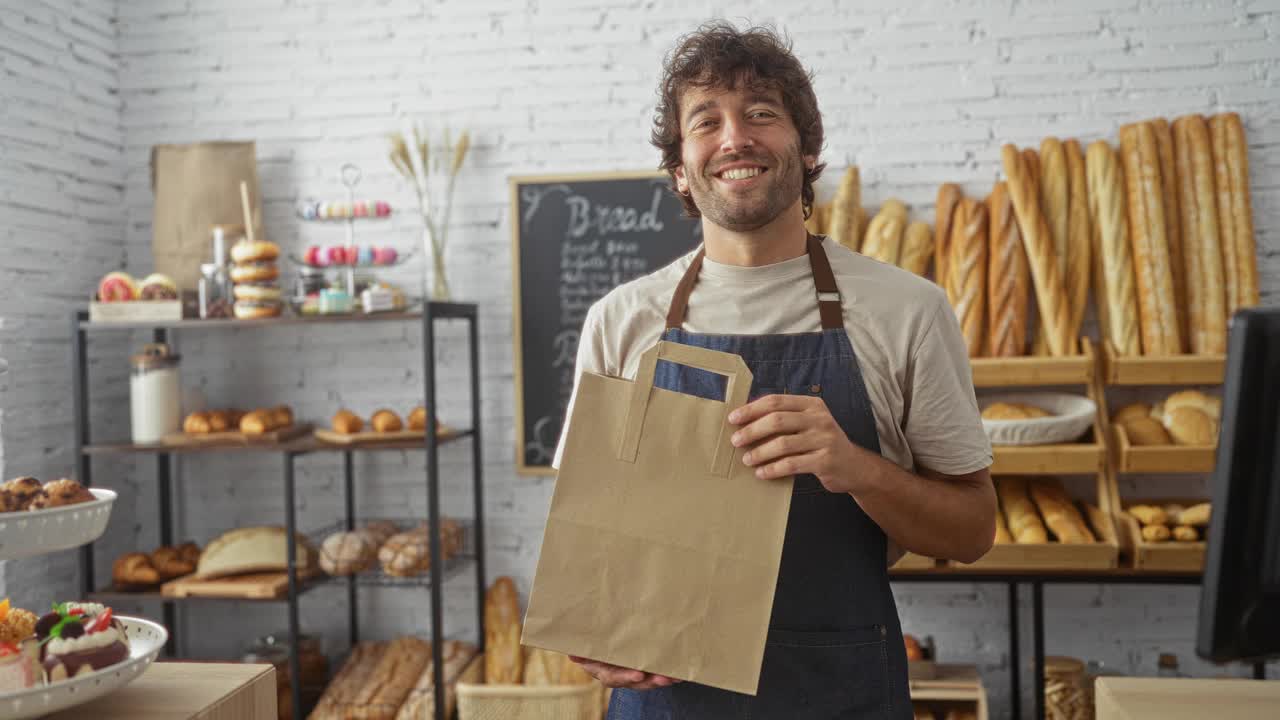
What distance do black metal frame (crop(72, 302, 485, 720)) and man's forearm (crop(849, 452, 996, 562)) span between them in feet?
6.01

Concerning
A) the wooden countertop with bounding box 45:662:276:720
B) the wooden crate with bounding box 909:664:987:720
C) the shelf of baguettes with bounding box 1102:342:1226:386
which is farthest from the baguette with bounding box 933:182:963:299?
the wooden countertop with bounding box 45:662:276:720

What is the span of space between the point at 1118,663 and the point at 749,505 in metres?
2.52

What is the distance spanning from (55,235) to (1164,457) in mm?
3580

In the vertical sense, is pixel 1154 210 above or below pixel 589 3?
below

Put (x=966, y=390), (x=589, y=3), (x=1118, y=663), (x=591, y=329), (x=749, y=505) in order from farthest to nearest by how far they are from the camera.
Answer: (x=589, y=3)
(x=1118, y=663)
(x=591, y=329)
(x=966, y=390)
(x=749, y=505)

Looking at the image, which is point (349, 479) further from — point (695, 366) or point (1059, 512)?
point (695, 366)

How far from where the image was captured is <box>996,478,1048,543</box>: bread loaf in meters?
2.74

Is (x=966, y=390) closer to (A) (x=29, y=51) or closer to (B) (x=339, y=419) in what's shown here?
(B) (x=339, y=419)

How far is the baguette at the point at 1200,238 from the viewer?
2893 millimetres

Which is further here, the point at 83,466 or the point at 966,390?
the point at 83,466

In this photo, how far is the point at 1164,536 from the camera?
2701mm

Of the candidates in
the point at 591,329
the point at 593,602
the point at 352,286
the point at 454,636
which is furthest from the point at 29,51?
the point at 593,602

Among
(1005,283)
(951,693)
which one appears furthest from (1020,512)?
(1005,283)

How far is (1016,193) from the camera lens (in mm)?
3018
